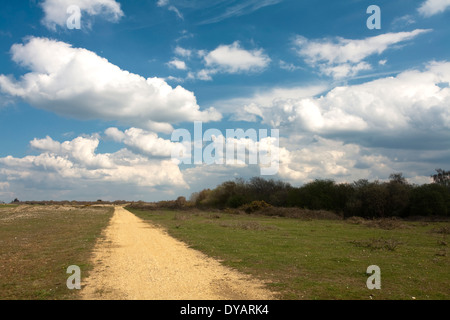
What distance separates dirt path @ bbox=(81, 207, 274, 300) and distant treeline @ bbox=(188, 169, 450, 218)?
4886 cm

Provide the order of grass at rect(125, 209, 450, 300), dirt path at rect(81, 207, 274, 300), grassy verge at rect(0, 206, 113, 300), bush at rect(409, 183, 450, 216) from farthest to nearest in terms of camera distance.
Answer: bush at rect(409, 183, 450, 216) < grassy verge at rect(0, 206, 113, 300) < grass at rect(125, 209, 450, 300) < dirt path at rect(81, 207, 274, 300)

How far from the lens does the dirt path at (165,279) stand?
931 centimetres

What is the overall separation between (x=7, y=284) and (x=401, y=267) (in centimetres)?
1469

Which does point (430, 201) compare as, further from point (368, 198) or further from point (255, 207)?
point (255, 207)

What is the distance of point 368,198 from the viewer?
5869 centimetres

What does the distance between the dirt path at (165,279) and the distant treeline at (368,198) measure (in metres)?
48.9

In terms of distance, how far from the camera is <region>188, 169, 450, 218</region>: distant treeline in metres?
55.0

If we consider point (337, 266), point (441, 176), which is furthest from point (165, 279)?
point (441, 176)

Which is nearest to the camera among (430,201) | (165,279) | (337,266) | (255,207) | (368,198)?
(165,279)

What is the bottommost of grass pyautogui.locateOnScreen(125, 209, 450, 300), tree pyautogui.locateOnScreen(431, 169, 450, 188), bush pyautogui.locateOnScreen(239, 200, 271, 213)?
bush pyautogui.locateOnScreen(239, 200, 271, 213)

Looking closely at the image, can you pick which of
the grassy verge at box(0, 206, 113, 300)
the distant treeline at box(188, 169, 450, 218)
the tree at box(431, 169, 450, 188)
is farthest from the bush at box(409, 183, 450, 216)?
the grassy verge at box(0, 206, 113, 300)

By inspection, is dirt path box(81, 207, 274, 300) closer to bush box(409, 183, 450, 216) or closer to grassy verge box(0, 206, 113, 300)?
grassy verge box(0, 206, 113, 300)

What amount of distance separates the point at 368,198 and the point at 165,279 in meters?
55.3
